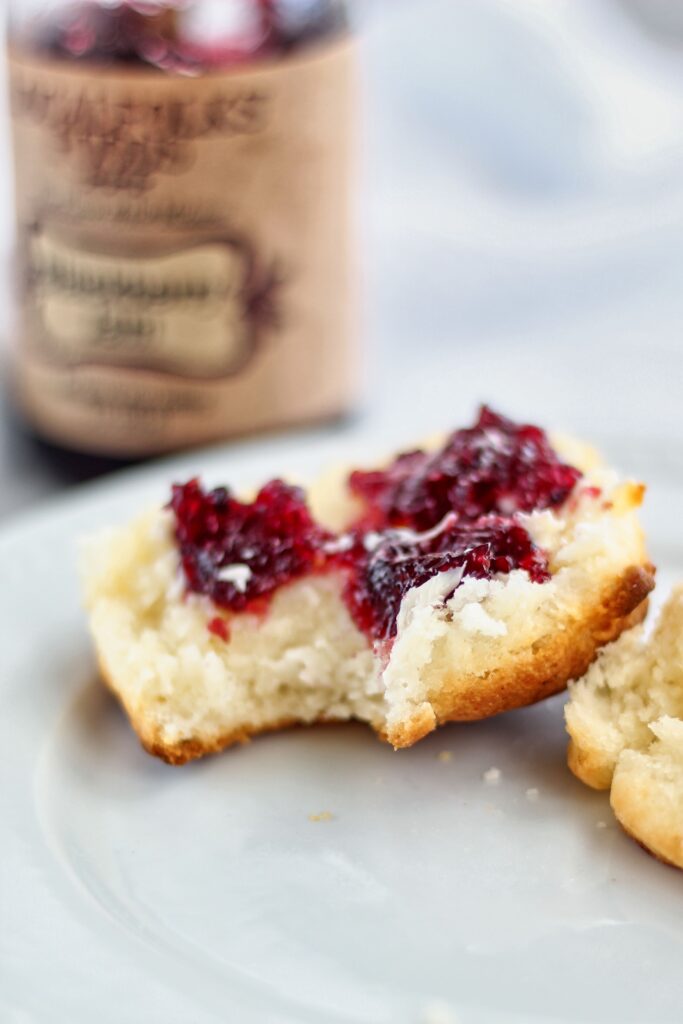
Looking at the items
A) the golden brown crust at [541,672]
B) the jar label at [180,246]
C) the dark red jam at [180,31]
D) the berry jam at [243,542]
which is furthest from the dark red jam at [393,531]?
the dark red jam at [180,31]

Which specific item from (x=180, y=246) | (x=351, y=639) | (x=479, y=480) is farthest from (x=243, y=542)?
(x=180, y=246)

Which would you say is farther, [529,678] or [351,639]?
[351,639]

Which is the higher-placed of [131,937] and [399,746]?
[399,746]

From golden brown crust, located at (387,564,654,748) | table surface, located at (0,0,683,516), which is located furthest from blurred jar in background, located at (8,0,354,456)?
golden brown crust, located at (387,564,654,748)

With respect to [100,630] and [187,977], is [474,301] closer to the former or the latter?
[100,630]

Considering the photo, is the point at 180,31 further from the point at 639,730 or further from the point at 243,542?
the point at 639,730

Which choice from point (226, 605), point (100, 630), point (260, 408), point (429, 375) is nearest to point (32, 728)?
point (100, 630)

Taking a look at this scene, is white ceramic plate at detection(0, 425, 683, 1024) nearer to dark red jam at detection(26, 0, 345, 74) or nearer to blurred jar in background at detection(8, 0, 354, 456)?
blurred jar in background at detection(8, 0, 354, 456)
